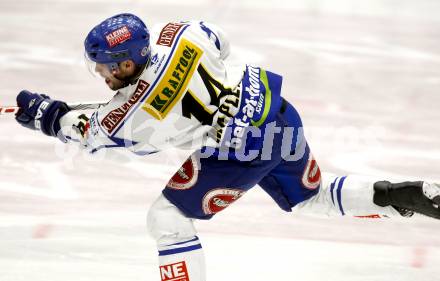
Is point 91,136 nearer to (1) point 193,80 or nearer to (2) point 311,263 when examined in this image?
(1) point 193,80

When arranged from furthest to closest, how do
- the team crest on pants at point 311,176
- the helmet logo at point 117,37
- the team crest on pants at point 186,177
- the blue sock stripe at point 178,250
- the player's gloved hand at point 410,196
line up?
the team crest on pants at point 311,176 → the player's gloved hand at point 410,196 → the team crest on pants at point 186,177 → the blue sock stripe at point 178,250 → the helmet logo at point 117,37

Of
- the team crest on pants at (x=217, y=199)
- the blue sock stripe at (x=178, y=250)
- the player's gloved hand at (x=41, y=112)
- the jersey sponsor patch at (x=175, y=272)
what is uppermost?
the player's gloved hand at (x=41, y=112)

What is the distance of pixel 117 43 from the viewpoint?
12.9 feet

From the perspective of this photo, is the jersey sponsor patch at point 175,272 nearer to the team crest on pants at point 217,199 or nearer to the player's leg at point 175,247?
the player's leg at point 175,247

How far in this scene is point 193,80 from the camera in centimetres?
407

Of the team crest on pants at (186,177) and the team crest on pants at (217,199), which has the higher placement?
the team crest on pants at (186,177)

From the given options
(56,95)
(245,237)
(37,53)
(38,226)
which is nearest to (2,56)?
(37,53)

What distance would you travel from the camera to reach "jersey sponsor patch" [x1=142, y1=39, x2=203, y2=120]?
4004mm

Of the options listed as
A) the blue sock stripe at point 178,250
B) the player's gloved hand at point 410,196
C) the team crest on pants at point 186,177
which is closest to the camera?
the blue sock stripe at point 178,250

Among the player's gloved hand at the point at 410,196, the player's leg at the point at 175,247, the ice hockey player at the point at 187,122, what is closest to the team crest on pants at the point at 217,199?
the ice hockey player at the point at 187,122

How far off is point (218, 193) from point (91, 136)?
2.00ft

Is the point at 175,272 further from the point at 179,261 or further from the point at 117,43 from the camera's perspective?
the point at 117,43

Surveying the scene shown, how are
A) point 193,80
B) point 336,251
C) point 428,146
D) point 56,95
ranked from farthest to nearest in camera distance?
point 56,95 → point 428,146 → point 336,251 → point 193,80

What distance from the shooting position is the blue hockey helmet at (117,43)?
12.9 ft
